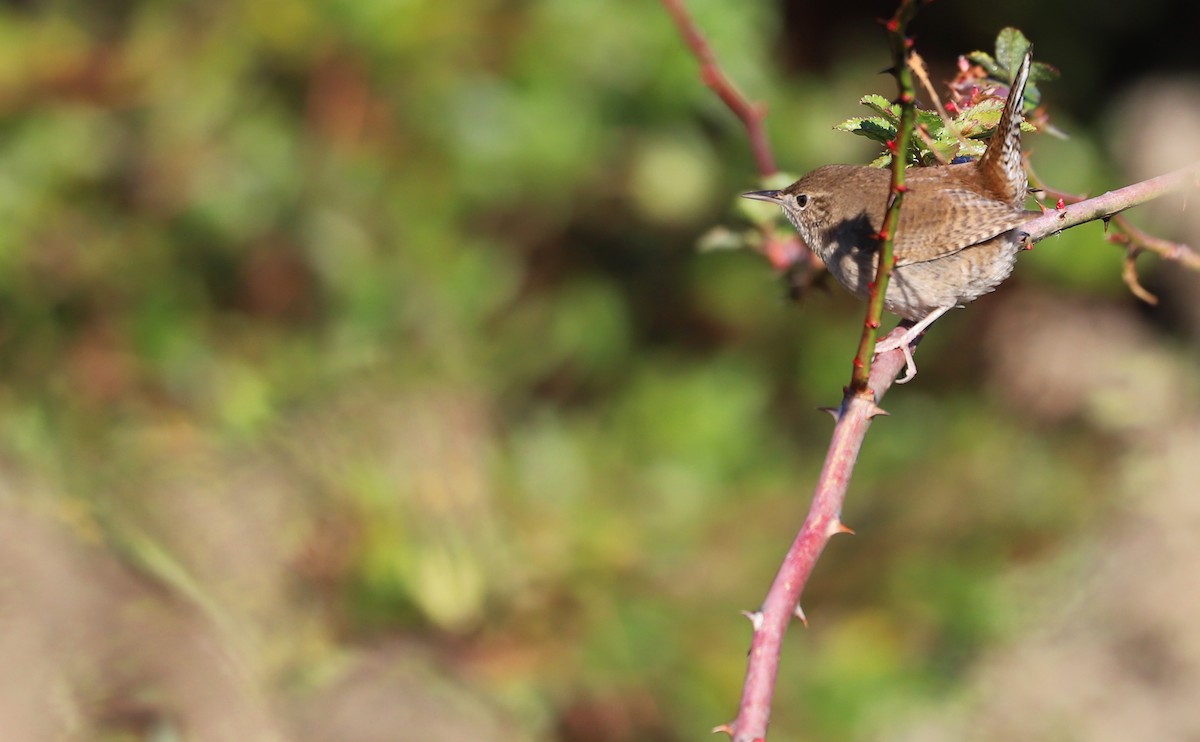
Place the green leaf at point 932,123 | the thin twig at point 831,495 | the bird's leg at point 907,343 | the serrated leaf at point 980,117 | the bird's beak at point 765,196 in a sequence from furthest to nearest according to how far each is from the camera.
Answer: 1. the bird's beak at point 765,196
2. the bird's leg at point 907,343
3. the serrated leaf at point 980,117
4. the green leaf at point 932,123
5. the thin twig at point 831,495

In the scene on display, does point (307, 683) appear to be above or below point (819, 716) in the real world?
below

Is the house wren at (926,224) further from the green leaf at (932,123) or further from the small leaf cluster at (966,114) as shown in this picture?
the green leaf at (932,123)

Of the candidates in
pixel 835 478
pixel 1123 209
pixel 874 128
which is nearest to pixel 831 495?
pixel 835 478

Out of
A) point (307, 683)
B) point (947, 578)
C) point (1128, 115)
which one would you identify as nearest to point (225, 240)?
point (307, 683)

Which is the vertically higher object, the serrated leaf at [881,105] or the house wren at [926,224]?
the house wren at [926,224]

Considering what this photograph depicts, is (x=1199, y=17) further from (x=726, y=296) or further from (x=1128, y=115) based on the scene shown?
(x=726, y=296)

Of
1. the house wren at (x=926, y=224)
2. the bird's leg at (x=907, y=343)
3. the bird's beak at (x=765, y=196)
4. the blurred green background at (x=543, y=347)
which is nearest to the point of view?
the bird's leg at (x=907, y=343)

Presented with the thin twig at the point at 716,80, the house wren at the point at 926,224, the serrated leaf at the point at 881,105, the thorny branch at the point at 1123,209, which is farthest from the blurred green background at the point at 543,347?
the serrated leaf at the point at 881,105

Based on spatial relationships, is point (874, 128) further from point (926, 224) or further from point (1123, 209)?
point (926, 224)
